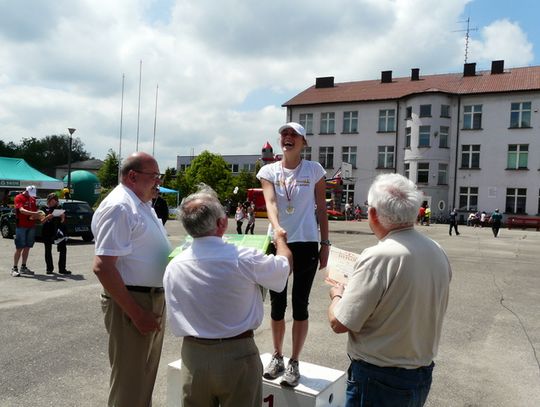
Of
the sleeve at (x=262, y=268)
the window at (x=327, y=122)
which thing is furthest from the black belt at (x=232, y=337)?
the window at (x=327, y=122)

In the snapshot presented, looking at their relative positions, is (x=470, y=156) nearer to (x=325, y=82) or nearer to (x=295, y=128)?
(x=325, y=82)

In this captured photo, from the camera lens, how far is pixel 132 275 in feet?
8.94

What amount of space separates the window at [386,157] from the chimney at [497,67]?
12.5m

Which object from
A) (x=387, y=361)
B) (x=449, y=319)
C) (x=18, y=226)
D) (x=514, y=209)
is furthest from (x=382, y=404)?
(x=514, y=209)

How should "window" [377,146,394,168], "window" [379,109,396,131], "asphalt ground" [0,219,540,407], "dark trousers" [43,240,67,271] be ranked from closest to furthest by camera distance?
"asphalt ground" [0,219,540,407]
"dark trousers" [43,240,67,271]
"window" [379,109,396,131]
"window" [377,146,394,168]

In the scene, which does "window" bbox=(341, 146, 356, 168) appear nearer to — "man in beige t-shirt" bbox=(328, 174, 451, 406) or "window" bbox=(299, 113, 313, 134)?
"window" bbox=(299, 113, 313, 134)

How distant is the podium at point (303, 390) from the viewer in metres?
3.15

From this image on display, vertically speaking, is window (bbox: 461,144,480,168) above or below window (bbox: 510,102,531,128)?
below

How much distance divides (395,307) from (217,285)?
873mm

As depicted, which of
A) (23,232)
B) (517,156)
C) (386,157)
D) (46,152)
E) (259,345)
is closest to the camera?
(259,345)

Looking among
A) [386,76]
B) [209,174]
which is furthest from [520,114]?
[209,174]

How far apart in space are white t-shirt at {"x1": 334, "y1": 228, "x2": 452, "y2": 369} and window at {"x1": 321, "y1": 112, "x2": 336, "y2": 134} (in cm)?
5109

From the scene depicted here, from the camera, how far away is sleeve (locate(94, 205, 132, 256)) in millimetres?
2576

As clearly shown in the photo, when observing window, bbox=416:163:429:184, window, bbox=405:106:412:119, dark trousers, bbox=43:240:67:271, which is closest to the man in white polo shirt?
dark trousers, bbox=43:240:67:271
